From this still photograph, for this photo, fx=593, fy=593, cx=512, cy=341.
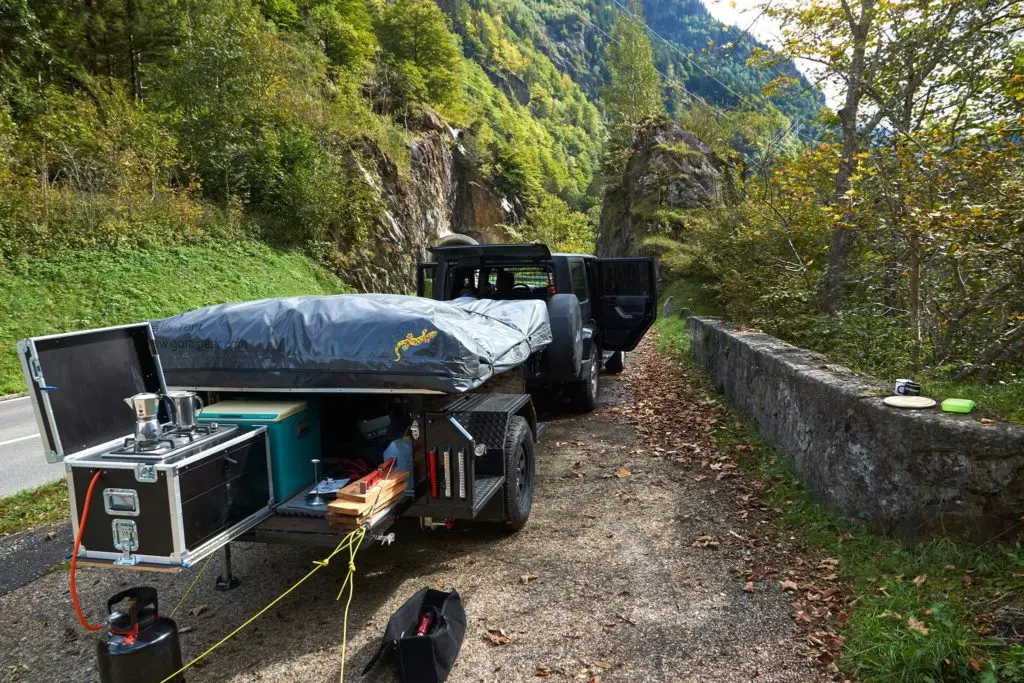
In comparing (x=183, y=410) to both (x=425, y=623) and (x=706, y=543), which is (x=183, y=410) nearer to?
(x=425, y=623)

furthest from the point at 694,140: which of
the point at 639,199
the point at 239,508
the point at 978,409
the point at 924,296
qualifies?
the point at 239,508

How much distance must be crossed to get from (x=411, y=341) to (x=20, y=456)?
256 inches

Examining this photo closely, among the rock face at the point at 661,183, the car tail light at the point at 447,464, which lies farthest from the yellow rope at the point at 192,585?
the rock face at the point at 661,183

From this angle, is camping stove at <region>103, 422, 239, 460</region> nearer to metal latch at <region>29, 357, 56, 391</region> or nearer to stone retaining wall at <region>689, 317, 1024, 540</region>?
metal latch at <region>29, 357, 56, 391</region>

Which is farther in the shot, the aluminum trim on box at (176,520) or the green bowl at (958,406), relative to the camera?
the green bowl at (958,406)

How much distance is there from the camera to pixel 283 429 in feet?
11.7

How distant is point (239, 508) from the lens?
3236 mm

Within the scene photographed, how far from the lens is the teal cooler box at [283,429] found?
350 cm

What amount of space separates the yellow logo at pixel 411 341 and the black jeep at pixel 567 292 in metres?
3.53

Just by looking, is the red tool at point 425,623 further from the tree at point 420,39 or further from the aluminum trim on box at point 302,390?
the tree at point 420,39

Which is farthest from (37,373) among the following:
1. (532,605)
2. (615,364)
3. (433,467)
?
(615,364)

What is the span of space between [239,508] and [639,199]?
2746 centimetres

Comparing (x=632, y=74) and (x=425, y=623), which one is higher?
(x=632, y=74)

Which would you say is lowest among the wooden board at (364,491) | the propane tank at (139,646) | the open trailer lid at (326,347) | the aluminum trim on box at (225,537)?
the propane tank at (139,646)
